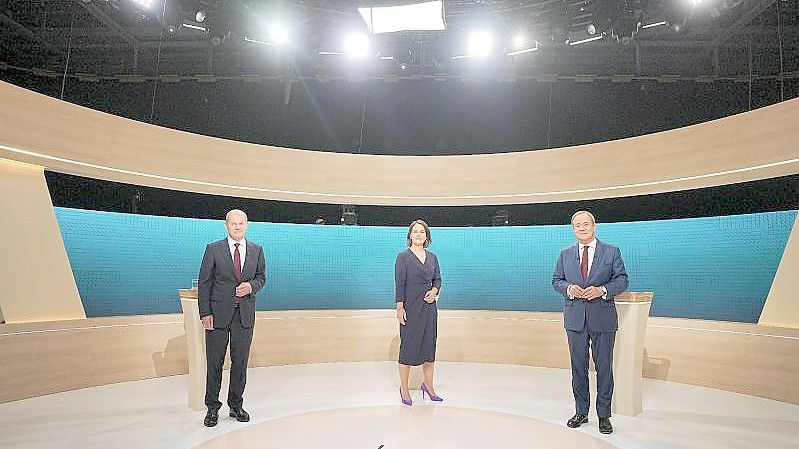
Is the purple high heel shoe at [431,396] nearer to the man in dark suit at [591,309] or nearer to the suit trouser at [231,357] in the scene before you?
the man in dark suit at [591,309]

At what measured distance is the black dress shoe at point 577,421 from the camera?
3535 mm

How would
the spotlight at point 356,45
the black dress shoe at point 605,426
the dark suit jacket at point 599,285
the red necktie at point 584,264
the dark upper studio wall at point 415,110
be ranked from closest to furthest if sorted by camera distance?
the black dress shoe at point 605,426 < the dark suit jacket at point 599,285 < the red necktie at point 584,264 < the spotlight at point 356,45 < the dark upper studio wall at point 415,110

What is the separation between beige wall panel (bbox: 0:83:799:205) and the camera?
4.16 metres

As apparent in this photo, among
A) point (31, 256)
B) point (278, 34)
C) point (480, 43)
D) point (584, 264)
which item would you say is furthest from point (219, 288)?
point (480, 43)

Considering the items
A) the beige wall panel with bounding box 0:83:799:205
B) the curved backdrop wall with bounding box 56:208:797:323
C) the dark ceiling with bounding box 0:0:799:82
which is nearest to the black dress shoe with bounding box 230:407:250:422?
the curved backdrop wall with bounding box 56:208:797:323

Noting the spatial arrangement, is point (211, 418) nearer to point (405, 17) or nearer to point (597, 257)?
point (597, 257)

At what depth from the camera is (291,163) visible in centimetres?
583

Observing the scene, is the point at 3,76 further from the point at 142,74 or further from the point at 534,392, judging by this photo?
the point at 534,392

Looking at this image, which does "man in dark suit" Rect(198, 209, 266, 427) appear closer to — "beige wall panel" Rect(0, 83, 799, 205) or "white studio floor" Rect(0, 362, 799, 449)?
"white studio floor" Rect(0, 362, 799, 449)

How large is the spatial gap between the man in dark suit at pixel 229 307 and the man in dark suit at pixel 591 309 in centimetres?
228

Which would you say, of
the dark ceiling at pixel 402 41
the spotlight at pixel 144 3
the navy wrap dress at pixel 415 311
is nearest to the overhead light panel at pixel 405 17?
the dark ceiling at pixel 402 41

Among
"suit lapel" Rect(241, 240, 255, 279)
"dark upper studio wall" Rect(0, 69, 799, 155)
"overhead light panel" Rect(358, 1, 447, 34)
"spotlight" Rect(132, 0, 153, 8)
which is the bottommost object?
"suit lapel" Rect(241, 240, 255, 279)

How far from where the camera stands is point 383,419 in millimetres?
3654

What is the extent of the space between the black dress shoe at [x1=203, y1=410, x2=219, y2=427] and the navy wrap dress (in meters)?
1.51
